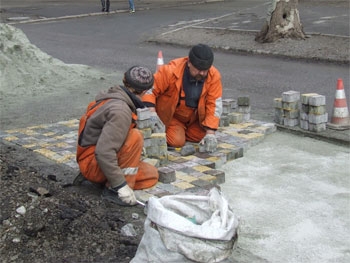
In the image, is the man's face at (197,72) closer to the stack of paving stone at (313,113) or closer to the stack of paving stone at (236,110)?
the stack of paving stone at (236,110)

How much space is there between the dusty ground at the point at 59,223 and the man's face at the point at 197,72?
166cm

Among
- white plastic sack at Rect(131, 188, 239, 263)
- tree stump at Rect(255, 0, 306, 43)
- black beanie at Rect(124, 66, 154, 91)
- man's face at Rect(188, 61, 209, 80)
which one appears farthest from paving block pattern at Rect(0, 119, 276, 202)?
tree stump at Rect(255, 0, 306, 43)

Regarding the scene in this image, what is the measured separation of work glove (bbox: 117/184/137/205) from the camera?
179 inches

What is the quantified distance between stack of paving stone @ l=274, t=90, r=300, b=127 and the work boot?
313 cm

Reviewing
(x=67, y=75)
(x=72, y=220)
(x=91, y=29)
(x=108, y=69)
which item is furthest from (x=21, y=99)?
(x=91, y=29)

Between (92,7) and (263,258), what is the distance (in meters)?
26.4

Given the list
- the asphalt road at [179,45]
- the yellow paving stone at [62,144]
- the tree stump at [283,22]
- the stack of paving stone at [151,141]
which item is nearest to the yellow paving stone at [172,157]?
the stack of paving stone at [151,141]

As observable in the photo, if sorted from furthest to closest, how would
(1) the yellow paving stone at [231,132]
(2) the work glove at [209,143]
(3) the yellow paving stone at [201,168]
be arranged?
(1) the yellow paving stone at [231,132]
(2) the work glove at [209,143]
(3) the yellow paving stone at [201,168]

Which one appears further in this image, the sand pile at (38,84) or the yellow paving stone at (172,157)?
the sand pile at (38,84)

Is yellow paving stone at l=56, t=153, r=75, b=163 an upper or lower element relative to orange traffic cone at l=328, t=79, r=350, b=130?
lower

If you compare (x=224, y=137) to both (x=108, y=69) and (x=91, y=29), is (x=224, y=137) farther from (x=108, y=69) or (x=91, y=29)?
(x=91, y=29)

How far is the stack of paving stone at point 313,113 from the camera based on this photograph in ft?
22.6

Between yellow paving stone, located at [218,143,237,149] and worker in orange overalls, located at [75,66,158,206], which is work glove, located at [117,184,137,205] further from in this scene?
yellow paving stone, located at [218,143,237,149]

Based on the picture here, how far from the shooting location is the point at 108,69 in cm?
1222
